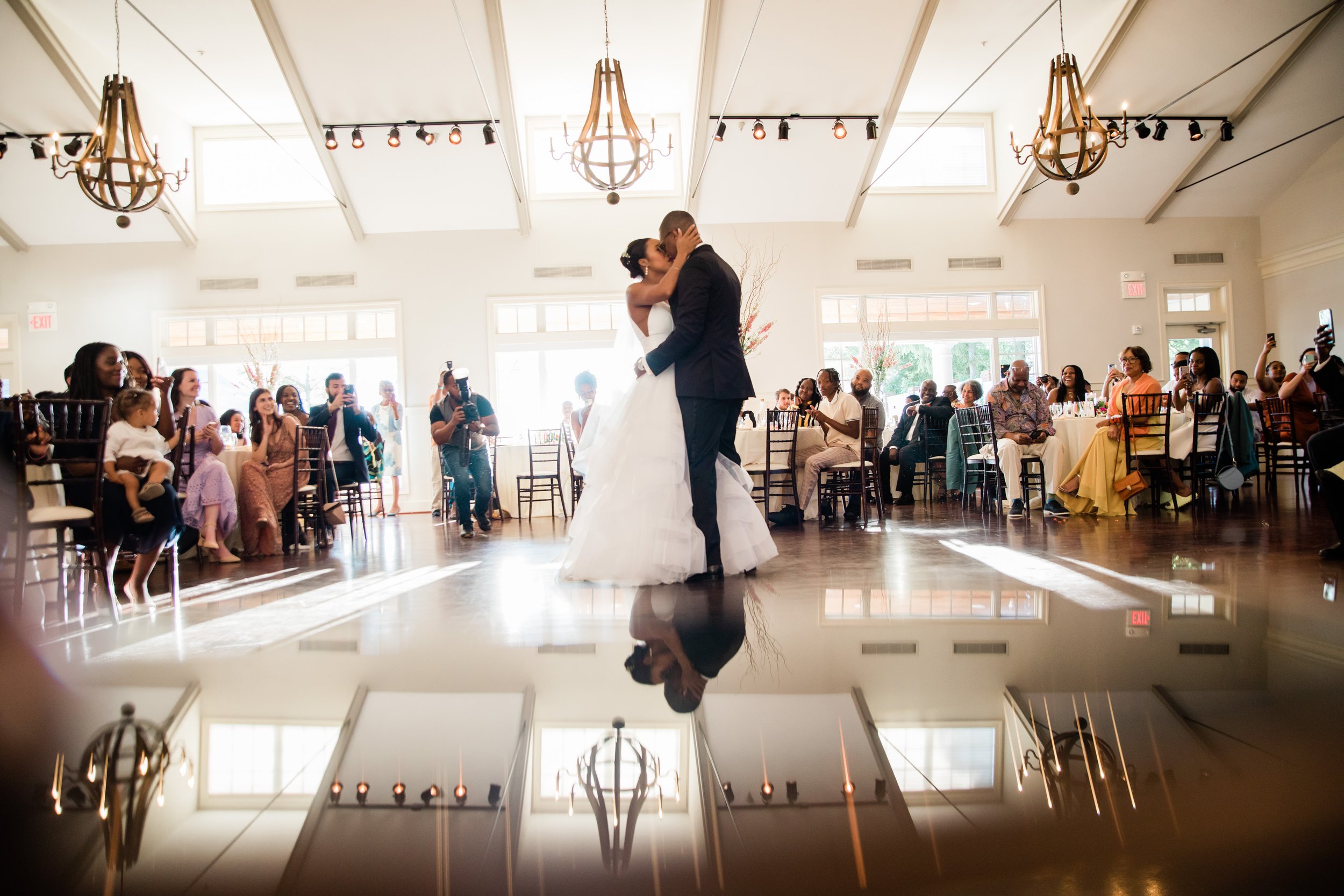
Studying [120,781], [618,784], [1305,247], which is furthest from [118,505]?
[1305,247]

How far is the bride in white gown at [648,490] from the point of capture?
351cm

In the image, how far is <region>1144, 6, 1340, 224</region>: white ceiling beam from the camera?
370 inches

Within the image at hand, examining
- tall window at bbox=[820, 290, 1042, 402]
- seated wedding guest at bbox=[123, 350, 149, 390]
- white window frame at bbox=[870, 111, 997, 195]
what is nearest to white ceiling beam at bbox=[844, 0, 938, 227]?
white window frame at bbox=[870, 111, 997, 195]

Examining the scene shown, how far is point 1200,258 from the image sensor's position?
1227 centimetres

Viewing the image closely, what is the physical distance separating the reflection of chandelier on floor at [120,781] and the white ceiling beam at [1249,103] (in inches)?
490

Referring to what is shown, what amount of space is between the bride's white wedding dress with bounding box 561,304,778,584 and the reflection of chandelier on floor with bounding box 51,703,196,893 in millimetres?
2001

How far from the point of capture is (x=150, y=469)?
3.95 m

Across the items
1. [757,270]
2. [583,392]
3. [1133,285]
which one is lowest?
[583,392]

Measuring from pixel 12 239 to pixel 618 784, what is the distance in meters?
13.4

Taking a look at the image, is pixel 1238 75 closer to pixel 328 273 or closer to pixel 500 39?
pixel 500 39

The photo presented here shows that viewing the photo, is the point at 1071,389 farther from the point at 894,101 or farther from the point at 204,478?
the point at 204,478

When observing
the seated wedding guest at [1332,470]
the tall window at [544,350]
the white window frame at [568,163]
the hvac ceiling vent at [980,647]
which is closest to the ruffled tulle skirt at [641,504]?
the hvac ceiling vent at [980,647]

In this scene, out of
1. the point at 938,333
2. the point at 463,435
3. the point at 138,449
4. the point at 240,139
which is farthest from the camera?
the point at 938,333

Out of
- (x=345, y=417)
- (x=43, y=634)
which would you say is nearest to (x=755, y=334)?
(x=345, y=417)
